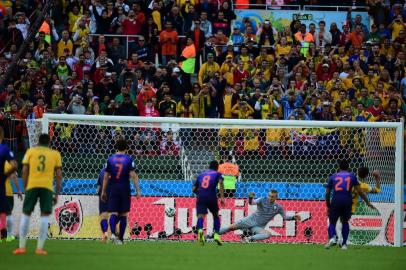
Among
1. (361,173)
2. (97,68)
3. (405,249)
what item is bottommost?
(405,249)

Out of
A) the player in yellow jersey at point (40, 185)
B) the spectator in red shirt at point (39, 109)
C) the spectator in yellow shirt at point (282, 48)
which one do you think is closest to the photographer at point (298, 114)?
the spectator in yellow shirt at point (282, 48)

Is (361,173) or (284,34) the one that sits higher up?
(284,34)

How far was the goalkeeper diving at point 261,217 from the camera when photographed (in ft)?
76.3

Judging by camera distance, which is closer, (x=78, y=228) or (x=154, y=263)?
(x=154, y=263)

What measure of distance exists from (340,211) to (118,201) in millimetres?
4093

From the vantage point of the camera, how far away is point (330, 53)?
97.6 ft

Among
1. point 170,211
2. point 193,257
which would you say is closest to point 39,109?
point 170,211

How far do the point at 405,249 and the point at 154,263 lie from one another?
22.4 feet

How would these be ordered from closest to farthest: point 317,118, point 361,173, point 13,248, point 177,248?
point 13,248 < point 177,248 < point 361,173 < point 317,118

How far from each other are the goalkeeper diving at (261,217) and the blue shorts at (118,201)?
3.93 metres

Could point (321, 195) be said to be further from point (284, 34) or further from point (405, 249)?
point (284, 34)

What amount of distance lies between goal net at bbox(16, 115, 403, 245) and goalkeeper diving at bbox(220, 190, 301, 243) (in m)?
0.63

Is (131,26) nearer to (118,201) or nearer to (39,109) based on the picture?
(39,109)

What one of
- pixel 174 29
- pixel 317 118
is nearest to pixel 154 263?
pixel 317 118
